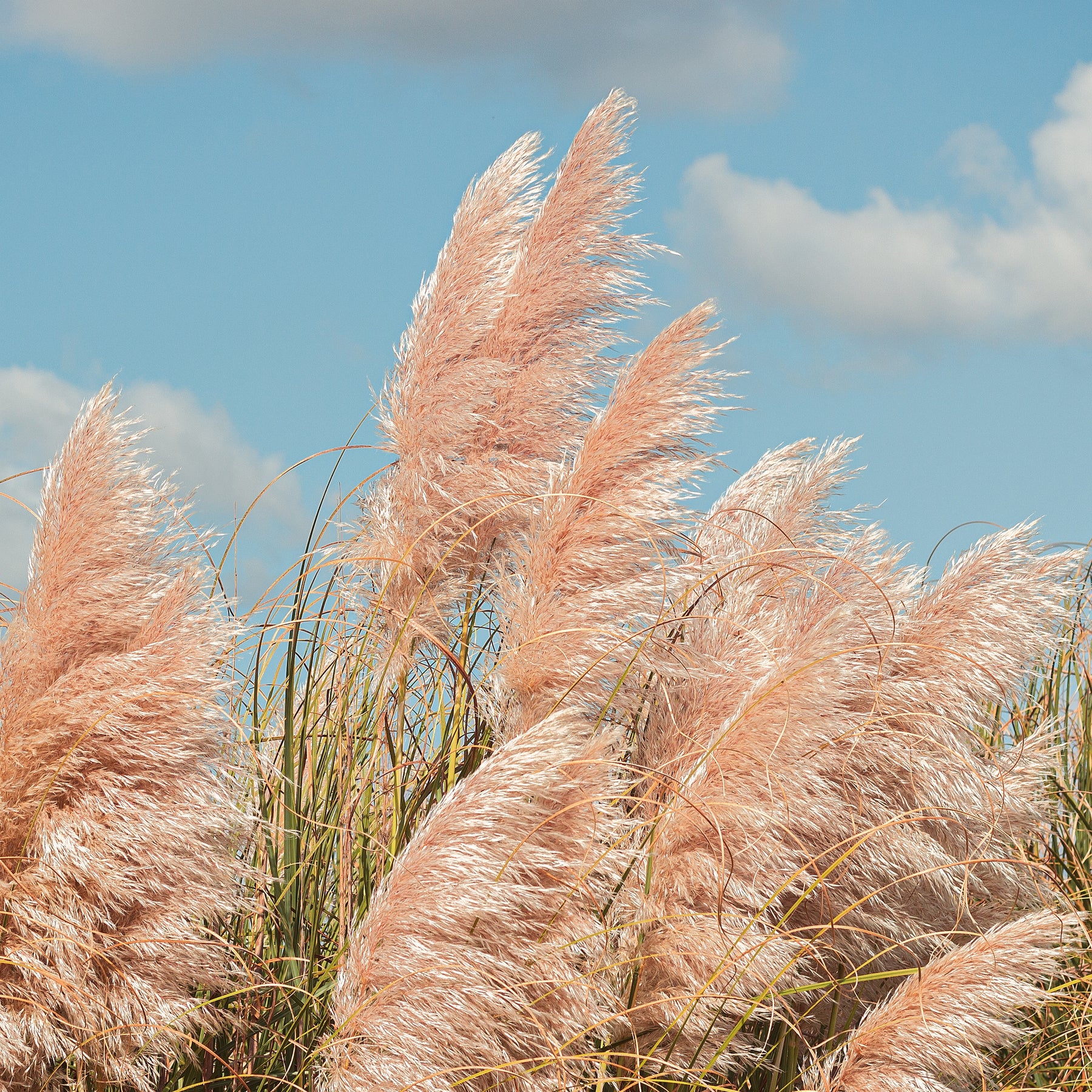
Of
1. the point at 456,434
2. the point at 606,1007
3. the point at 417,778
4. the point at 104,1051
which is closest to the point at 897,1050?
Answer: the point at 606,1007

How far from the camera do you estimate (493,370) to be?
291cm

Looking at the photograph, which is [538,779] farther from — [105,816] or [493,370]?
[493,370]

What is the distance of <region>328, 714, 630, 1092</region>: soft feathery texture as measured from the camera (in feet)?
6.46

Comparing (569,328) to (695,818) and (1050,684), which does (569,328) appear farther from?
(1050,684)

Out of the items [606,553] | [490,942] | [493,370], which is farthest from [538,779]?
[493,370]

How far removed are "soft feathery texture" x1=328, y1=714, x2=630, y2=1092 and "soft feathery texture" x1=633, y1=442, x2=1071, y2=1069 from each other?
A: 8.4 inches

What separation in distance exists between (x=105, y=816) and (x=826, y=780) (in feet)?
4.84

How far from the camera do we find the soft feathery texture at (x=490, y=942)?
1.97 m

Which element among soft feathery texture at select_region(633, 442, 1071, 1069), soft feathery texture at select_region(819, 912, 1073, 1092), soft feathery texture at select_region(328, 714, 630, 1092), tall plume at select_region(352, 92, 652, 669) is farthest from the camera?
tall plume at select_region(352, 92, 652, 669)

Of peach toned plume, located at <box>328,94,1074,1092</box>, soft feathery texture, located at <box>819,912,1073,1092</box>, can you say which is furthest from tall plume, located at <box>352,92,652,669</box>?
soft feathery texture, located at <box>819,912,1073,1092</box>

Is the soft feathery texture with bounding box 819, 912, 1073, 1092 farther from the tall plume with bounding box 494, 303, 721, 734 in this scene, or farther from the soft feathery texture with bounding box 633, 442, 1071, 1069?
the tall plume with bounding box 494, 303, 721, 734

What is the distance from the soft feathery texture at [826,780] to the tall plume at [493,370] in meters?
0.56

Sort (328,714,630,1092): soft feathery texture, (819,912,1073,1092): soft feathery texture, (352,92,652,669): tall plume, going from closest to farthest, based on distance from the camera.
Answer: (328,714,630,1092): soft feathery texture
(819,912,1073,1092): soft feathery texture
(352,92,652,669): tall plume

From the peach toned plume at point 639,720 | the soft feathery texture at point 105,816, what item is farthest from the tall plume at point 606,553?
the soft feathery texture at point 105,816
